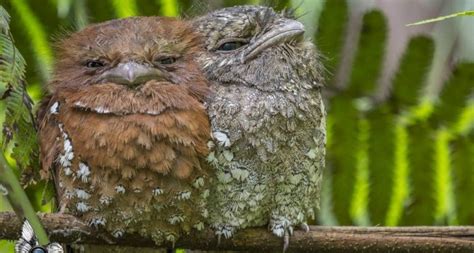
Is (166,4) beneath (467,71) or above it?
above

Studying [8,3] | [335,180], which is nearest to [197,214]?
A: [335,180]

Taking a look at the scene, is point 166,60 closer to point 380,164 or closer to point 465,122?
point 380,164

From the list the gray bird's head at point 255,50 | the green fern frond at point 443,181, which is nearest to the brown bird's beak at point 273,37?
the gray bird's head at point 255,50

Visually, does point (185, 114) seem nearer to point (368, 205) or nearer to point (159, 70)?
point (159, 70)

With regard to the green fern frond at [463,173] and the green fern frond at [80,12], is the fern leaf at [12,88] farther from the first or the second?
the green fern frond at [463,173]

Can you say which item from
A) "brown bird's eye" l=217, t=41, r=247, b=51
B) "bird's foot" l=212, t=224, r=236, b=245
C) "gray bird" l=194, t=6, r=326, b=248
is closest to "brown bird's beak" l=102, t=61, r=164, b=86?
"gray bird" l=194, t=6, r=326, b=248

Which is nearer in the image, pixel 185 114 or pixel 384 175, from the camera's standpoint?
pixel 185 114

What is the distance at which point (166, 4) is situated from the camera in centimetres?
322

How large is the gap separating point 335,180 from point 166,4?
2.91 ft

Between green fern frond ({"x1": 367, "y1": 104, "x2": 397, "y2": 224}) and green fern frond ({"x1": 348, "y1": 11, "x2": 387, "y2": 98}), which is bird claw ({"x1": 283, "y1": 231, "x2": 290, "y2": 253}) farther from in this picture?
green fern frond ({"x1": 348, "y1": 11, "x2": 387, "y2": 98})

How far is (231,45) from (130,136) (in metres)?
0.53

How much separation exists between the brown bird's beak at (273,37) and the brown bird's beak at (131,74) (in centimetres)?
32

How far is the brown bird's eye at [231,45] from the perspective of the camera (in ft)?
8.63

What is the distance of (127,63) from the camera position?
93.7 inches
